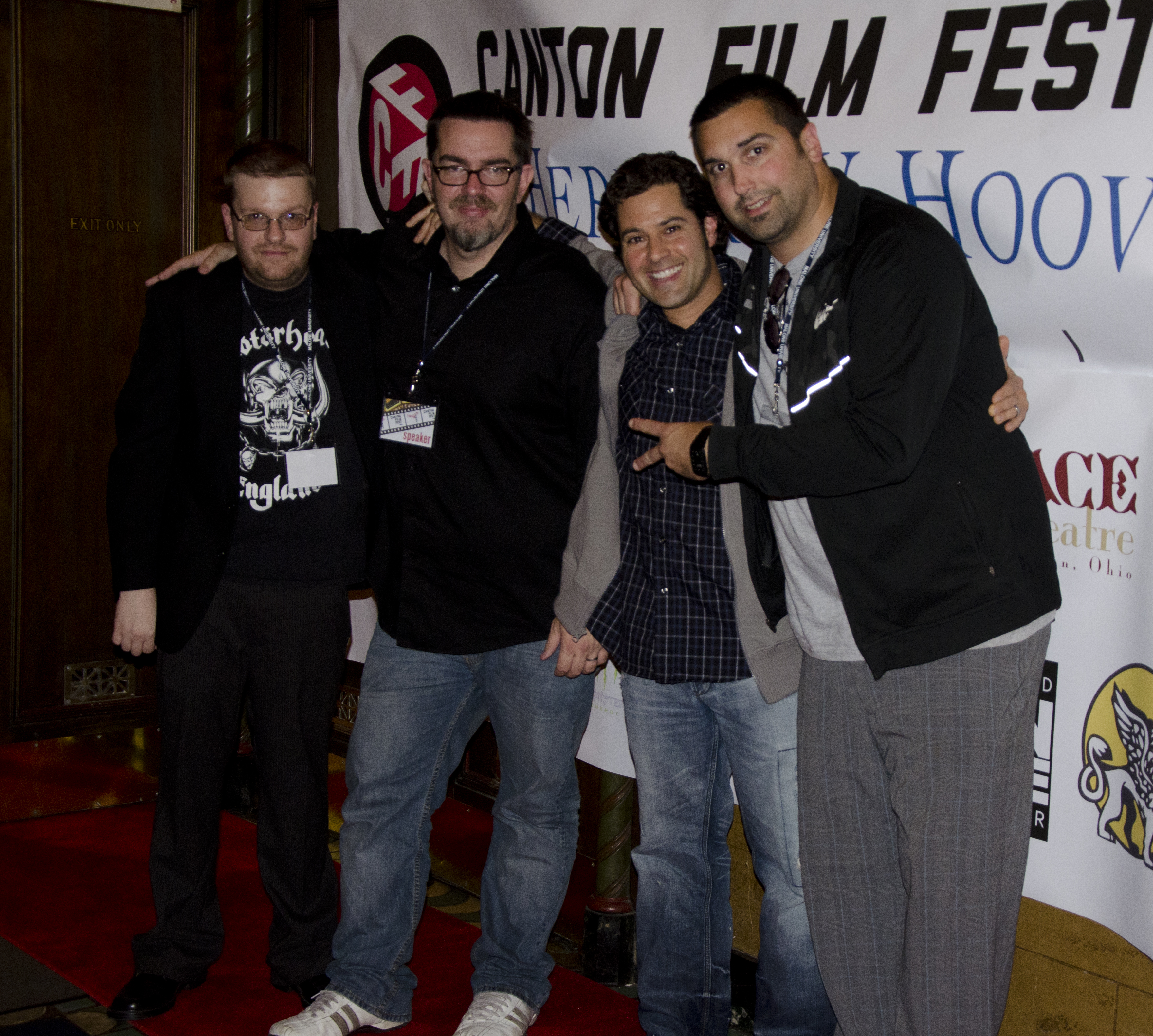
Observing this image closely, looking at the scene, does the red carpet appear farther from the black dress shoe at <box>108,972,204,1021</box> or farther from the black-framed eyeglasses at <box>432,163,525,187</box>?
the black-framed eyeglasses at <box>432,163,525,187</box>

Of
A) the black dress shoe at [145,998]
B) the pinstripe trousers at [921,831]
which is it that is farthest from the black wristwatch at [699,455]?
the black dress shoe at [145,998]

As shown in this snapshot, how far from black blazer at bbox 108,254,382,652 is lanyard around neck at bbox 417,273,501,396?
12 centimetres

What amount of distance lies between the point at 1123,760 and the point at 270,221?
6.22 ft

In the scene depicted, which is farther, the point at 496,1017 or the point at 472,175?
the point at 496,1017

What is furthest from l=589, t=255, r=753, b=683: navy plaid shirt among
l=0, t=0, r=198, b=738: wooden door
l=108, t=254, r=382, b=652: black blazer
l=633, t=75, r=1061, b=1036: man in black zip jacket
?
l=0, t=0, r=198, b=738: wooden door

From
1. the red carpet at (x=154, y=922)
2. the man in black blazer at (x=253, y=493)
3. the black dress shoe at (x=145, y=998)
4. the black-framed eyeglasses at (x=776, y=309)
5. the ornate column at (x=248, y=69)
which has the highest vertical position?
the ornate column at (x=248, y=69)

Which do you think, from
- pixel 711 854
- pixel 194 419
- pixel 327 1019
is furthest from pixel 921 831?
pixel 194 419

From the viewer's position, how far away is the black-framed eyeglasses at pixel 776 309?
2043 mm

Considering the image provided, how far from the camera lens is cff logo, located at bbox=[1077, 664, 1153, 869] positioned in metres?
2.09

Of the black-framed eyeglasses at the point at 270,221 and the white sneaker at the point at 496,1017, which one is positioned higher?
the black-framed eyeglasses at the point at 270,221

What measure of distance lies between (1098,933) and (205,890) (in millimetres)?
1873

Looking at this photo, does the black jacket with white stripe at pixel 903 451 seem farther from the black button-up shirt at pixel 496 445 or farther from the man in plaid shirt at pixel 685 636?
the black button-up shirt at pixel 496 445

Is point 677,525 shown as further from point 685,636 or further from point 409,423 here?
point 409,423

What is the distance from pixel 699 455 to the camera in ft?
6.56
